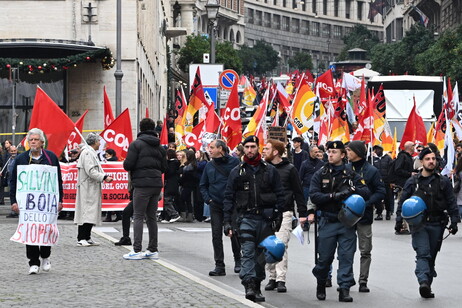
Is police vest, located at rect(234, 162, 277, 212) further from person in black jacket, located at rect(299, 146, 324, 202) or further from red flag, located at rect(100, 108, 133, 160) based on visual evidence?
red flag, located at rect(100, 108, 133, 160)

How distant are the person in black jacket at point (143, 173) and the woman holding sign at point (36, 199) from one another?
162 cm

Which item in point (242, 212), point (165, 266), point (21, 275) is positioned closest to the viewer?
point (242, 212)

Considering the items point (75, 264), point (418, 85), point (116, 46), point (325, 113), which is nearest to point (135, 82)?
point (116, 46)

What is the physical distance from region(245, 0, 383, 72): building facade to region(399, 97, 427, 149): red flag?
127m

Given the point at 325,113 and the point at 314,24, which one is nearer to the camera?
the point at 325,113

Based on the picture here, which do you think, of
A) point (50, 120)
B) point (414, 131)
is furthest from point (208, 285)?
point (414, 131)

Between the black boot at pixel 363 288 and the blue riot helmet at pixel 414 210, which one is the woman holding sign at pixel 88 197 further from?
the blue riot helmet at pixel 414 210

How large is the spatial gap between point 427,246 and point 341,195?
1126 millimetres

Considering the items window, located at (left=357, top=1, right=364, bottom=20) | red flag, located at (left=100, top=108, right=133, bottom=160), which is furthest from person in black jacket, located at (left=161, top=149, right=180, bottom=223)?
window, located at (left=357, top=1, right=364, bottom=20)

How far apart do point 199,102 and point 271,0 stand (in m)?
142

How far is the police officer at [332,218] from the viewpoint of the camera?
40.0ft

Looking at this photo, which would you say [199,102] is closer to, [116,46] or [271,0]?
[116,46]

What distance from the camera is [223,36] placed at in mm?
146625

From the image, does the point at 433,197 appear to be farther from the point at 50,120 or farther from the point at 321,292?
the point at 50,120
